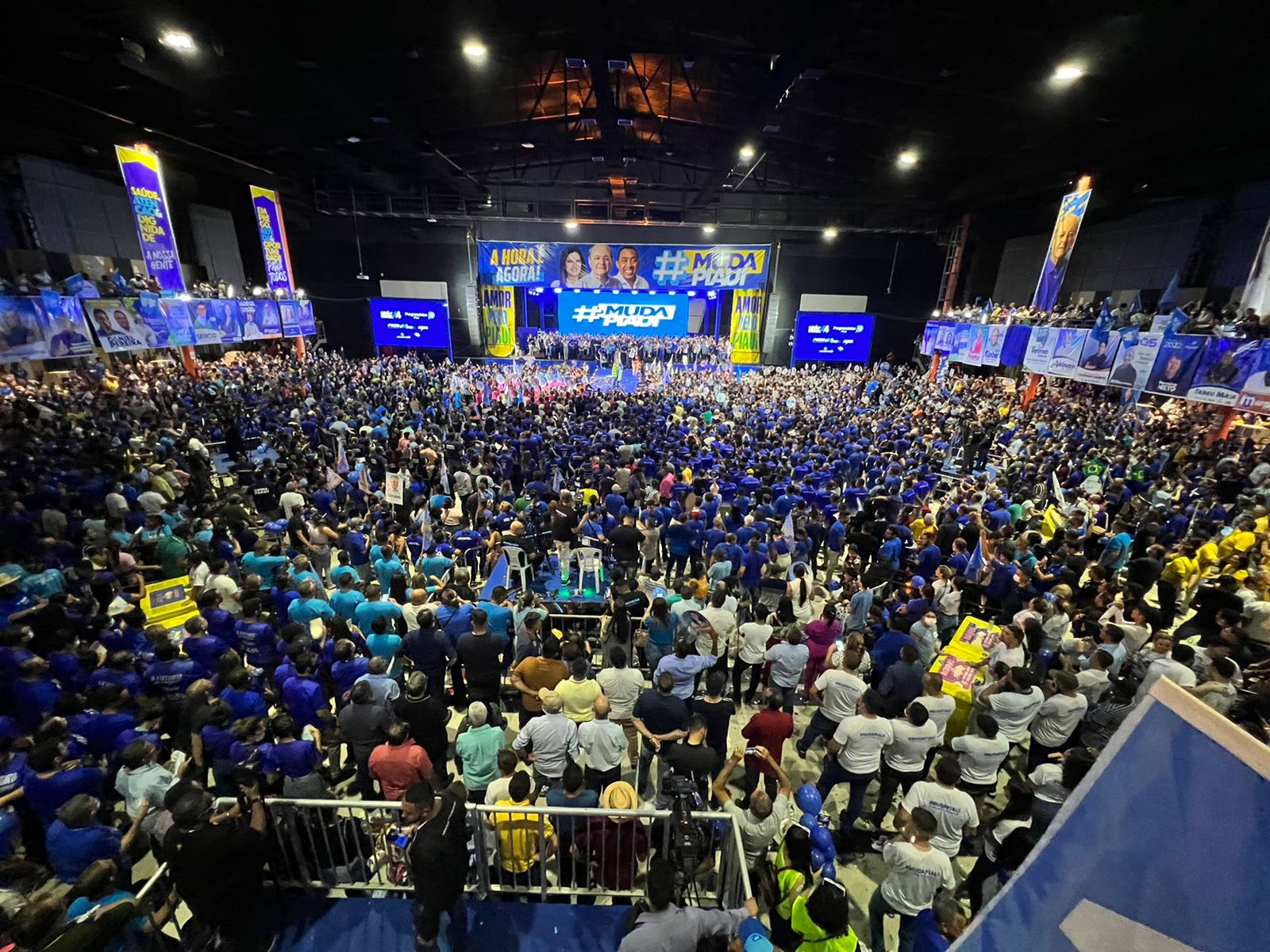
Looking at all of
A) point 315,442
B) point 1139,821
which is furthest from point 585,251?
point 1139,821

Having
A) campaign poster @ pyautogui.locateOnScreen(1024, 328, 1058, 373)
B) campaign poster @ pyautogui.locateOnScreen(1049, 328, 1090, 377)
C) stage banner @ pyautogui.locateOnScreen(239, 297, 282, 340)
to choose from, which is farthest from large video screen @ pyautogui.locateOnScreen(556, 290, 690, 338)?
campaign poster @ pyautogui.locateOnScreen(1049, 328, 1090, 377)

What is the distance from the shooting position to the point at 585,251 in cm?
2894

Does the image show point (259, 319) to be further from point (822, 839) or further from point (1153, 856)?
point (1153, 856)

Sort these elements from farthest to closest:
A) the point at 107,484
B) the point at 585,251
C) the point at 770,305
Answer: the point at 770,305, the point at 585,251, the point at 107,484

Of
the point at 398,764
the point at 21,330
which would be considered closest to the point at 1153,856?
the point at 398,764

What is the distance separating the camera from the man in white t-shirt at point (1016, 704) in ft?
15.8

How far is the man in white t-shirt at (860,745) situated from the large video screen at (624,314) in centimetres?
2930

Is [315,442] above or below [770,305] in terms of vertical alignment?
below

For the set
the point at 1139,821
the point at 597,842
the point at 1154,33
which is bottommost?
the point at 597,842

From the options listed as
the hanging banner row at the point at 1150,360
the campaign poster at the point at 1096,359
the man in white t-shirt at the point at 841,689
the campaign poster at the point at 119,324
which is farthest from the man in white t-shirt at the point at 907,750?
the campaign poster at the point at 119,324

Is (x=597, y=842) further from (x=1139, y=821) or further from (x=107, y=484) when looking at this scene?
(x=107, y=484)

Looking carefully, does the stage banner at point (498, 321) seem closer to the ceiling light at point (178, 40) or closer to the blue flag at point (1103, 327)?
the ceiling light at point (178, 40)

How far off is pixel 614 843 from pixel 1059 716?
3.97 m

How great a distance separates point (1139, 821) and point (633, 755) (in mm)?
5048
